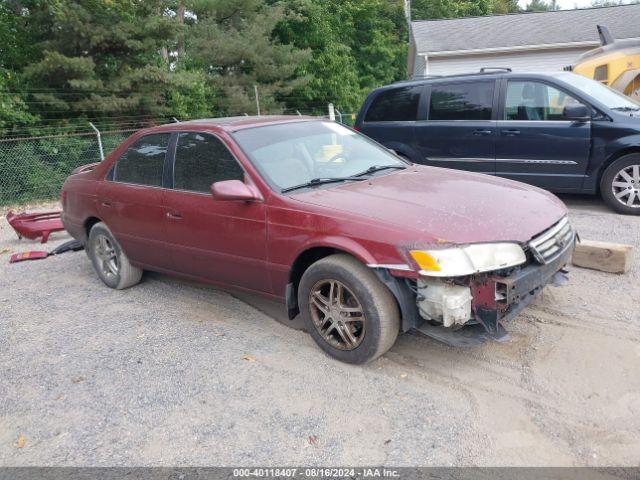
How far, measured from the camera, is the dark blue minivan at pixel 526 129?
6719 mm

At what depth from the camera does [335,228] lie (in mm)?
3508

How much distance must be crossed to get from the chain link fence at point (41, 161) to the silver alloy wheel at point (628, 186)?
10.1 meters

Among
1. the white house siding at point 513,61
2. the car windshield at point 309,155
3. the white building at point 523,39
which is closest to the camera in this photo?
the car windshield at point 309,155

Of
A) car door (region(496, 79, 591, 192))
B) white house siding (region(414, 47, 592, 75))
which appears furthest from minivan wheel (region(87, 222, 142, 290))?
white house siding (region(414, 47, 592, 75))

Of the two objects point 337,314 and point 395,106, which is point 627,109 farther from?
point 337,314

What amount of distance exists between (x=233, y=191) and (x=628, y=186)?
528cm

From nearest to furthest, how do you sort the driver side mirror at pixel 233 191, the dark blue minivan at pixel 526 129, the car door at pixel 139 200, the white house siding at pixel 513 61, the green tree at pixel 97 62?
the driver side mirror at pixel 233 191 → the car door at pixel 139 200 → the dark blue minivan at pixel 526 129 → the green tree at pixel 97 62 → the white house siding at pixel 513 61

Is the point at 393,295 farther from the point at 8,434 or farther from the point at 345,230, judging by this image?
the point at 8,434

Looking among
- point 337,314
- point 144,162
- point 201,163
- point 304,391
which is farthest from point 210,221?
point 304,391

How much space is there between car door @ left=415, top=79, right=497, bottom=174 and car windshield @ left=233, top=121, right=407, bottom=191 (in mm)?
2999

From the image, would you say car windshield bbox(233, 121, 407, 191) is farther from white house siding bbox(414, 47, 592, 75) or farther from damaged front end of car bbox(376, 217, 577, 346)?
white house siding bbox(414, 47, 592, 75)

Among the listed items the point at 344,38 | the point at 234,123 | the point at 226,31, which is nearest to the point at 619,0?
the point at 344,38

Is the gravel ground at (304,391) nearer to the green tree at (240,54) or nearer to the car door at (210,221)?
the car door at (210,221)

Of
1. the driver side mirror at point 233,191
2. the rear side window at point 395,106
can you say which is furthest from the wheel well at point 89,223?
the rear side window at point 395,106
